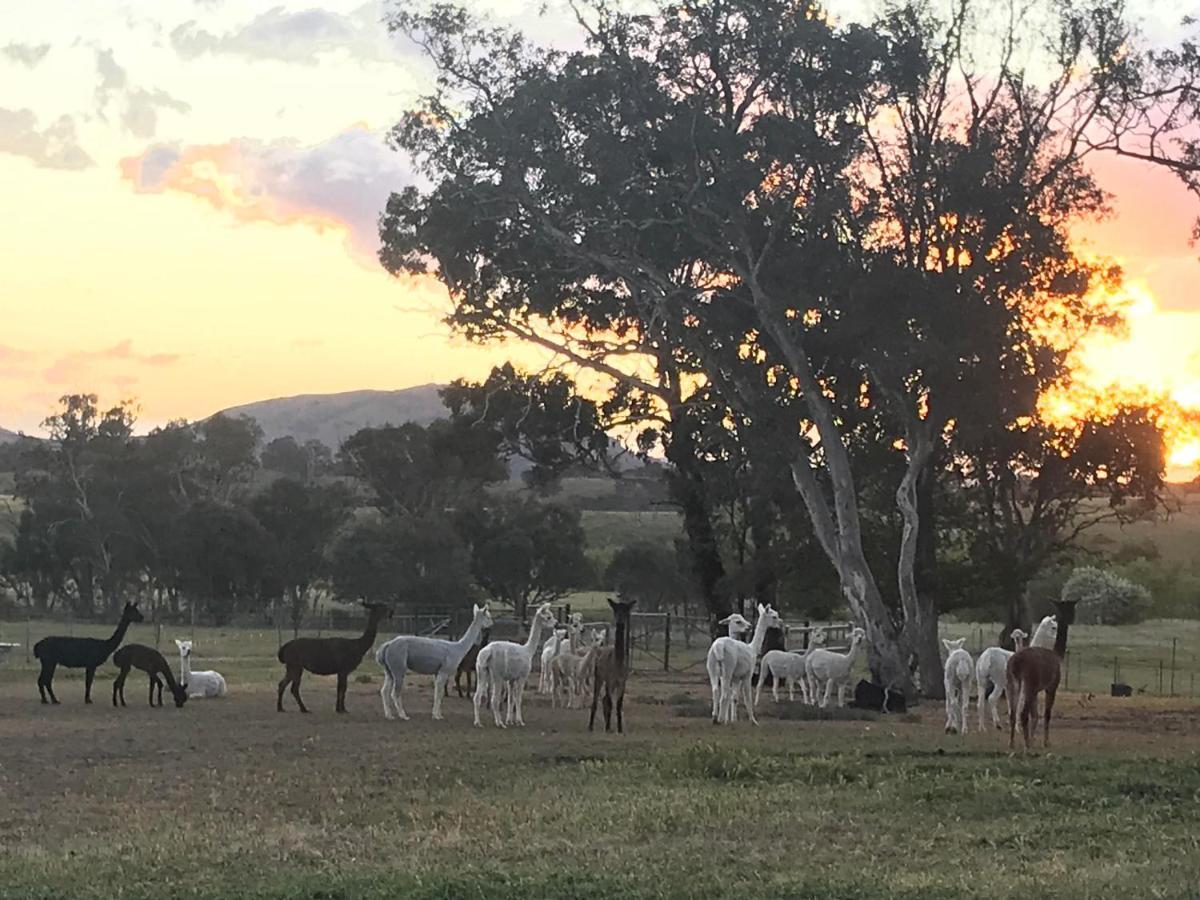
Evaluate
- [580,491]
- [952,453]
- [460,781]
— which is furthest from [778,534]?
[580,491]

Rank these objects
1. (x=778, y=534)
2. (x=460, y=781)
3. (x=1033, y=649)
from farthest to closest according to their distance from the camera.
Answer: (x=778, y=534), (x=1033, y=649), (x=460, y=781)

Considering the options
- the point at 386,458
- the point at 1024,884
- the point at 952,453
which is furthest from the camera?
the point at 386,458

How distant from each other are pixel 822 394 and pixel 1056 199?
6310 millimetres

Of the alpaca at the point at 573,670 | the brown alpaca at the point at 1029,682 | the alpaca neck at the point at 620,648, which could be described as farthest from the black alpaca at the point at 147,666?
the brown alpaca at the point at 1029,682

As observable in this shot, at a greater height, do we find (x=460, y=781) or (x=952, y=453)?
(x=952, y=453)

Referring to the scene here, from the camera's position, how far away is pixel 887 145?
104 feet

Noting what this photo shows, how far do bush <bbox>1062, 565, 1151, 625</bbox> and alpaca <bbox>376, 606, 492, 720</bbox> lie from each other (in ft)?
196

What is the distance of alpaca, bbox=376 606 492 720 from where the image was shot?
70.8 feet

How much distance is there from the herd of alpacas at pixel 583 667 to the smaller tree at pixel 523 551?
4162cm

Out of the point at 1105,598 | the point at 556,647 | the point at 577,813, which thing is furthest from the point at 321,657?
the point at 1105,598

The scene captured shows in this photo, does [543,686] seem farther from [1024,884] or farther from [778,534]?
[1024,884]

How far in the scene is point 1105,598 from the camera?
255ft

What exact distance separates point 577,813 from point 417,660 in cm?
1046

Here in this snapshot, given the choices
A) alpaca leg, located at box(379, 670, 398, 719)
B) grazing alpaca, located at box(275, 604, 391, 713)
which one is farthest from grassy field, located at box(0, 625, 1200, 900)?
grazing alpaca, located at box(275, 604, 391, 713)
